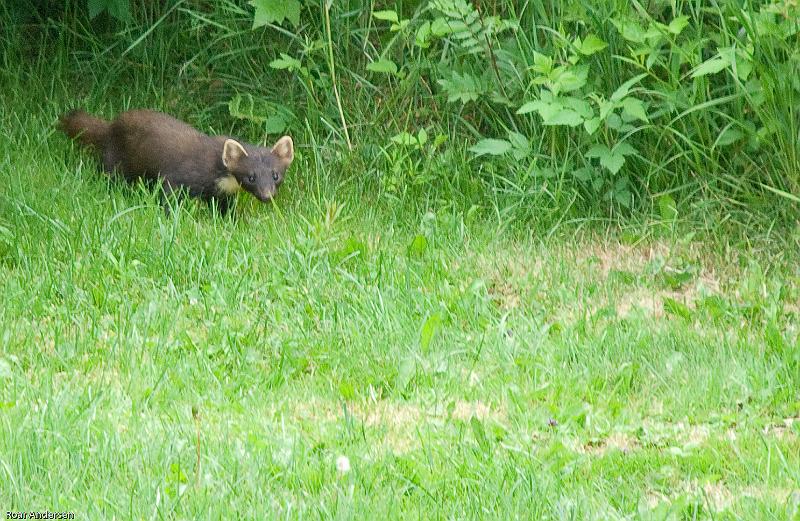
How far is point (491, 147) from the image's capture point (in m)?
6.60

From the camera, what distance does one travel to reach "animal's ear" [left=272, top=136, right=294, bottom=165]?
23.2 feet

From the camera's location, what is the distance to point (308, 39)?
740cm

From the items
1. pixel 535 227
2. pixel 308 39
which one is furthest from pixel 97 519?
pixel 308 39

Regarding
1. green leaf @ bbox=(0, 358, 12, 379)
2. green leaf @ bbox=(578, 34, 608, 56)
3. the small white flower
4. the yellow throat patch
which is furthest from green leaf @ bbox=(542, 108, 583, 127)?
green leaf @ bbox=(0, 358, 12, 379)

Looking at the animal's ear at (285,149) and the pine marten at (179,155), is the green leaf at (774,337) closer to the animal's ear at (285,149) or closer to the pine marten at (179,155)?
the pine marten at (179,155)

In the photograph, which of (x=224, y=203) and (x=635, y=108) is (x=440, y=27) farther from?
(x=224, y=203)

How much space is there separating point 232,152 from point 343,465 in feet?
11.2

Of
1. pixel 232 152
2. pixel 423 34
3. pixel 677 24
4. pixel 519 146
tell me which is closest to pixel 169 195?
pixel 232 152

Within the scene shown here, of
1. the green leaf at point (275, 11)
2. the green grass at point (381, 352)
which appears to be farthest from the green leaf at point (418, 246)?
the green leaf at point (275, 11)

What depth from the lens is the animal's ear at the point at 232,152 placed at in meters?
7.05

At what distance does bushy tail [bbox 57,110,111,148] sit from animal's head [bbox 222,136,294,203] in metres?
0.85

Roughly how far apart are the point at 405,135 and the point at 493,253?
1.04m

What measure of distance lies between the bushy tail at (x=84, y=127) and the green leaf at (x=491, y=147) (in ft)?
7.57

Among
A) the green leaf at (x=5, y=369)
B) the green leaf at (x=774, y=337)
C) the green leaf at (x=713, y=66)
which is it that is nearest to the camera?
the green leaf at (x=5, y=369)
